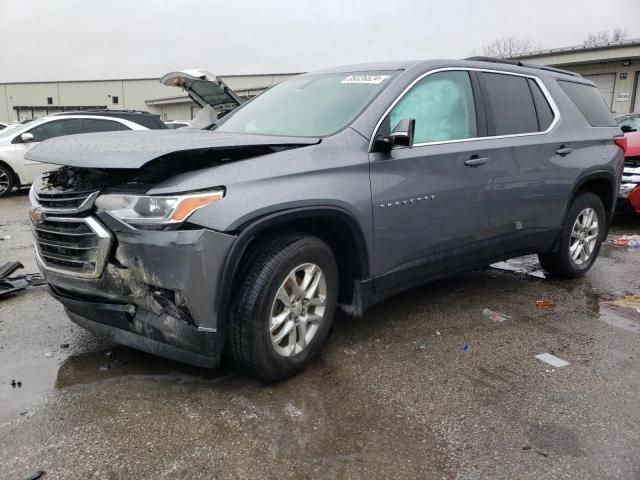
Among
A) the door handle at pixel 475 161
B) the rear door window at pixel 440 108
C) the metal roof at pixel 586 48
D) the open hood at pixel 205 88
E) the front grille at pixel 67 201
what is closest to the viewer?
the front grille at pixel 67 201

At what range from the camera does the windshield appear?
3520mm

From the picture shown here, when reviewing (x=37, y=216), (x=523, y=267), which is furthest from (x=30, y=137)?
(x=523, y=267)

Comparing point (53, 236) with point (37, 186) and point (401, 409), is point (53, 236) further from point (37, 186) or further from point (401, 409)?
point (401, 409)

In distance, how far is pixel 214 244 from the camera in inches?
103

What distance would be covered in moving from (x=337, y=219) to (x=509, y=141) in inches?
73.5

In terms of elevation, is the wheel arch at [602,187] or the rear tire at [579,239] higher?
the wheel arch at [602,187]

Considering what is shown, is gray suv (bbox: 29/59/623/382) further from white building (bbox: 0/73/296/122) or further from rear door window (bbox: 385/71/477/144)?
white building (bbox: 0/73/296/122)

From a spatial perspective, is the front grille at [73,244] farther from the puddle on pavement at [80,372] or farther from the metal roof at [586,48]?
the metal roof at [586,48]

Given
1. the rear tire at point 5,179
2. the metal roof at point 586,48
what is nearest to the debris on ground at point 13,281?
the rear tire at point 5,179

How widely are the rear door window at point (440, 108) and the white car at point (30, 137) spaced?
7.97 meters

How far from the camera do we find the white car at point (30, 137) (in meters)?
10.6

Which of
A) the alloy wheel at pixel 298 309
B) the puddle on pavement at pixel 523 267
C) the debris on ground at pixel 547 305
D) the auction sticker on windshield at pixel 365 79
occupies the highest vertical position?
the auction sticker on windshield at pixel 365 79

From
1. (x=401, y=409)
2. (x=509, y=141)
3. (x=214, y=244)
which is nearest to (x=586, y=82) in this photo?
(x=509, y=141)

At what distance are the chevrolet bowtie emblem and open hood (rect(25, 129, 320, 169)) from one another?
29 centimetres
